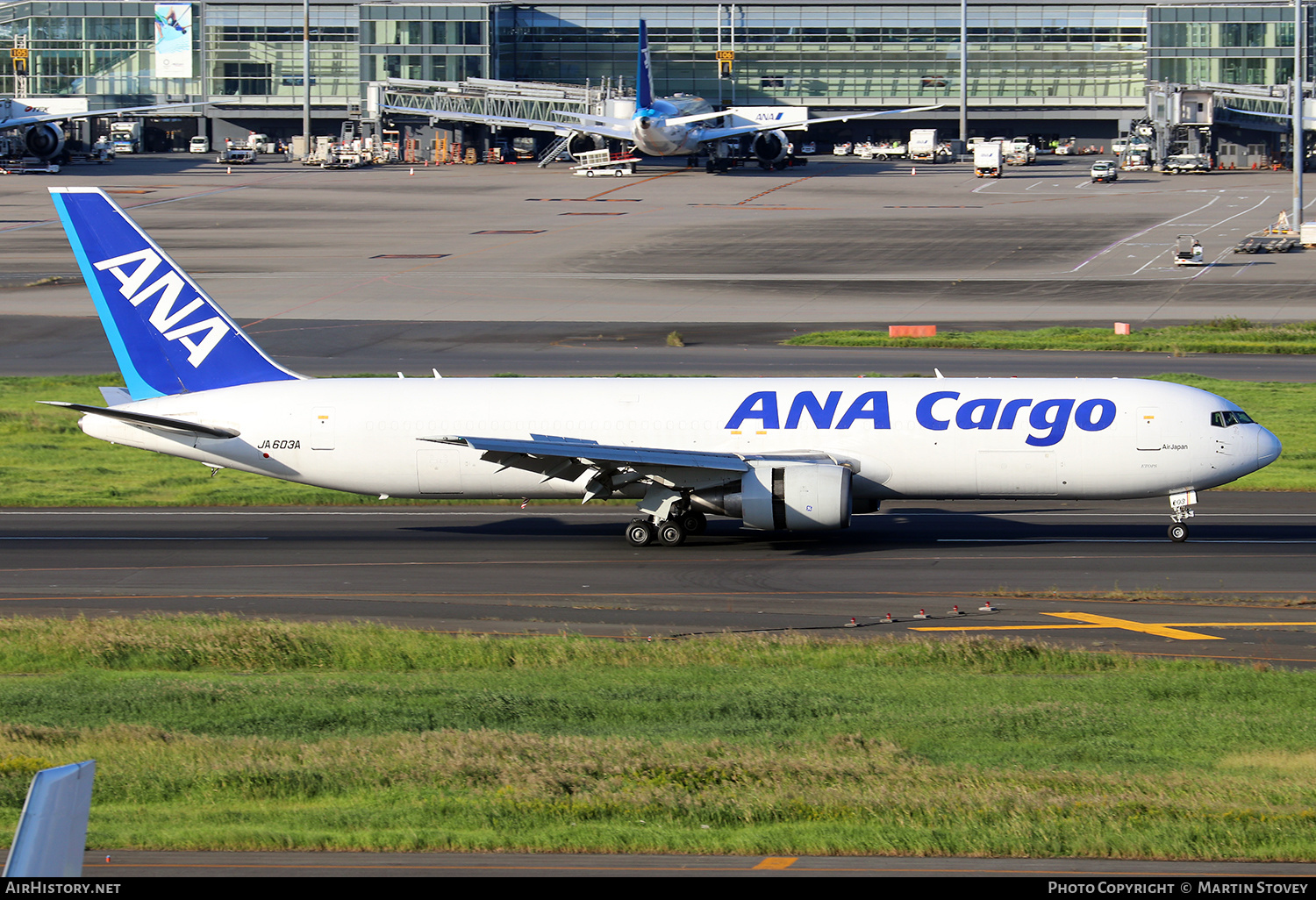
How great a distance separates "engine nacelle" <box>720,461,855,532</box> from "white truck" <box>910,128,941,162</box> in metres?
153

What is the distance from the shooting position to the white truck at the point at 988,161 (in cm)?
15800

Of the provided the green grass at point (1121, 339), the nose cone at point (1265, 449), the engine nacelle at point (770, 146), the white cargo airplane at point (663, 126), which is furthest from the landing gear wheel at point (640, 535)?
the engine nacelle at point (770, 146)

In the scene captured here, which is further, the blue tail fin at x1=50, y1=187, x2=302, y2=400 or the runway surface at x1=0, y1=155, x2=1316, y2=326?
the runway surface at x1=0, y1=155, x2=1316, y2=326

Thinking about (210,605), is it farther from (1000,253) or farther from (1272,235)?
(1272,235)

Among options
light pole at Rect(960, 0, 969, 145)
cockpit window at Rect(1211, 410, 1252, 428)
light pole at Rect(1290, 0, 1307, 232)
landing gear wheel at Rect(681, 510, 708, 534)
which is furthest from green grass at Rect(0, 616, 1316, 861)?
light pole at Rect(960, 0, 969, 145)

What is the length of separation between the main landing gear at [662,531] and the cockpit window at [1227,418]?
13.3 metres

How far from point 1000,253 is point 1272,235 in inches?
816

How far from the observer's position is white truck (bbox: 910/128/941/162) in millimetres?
182000

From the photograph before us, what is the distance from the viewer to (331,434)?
1517 inches

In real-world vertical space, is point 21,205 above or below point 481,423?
above

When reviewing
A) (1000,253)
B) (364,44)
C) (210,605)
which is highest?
(364,44)

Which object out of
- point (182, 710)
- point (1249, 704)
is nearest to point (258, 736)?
point (182, 710)

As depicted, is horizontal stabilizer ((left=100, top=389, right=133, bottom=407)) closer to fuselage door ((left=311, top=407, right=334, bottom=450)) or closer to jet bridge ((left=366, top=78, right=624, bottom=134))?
fuselage door ((left=311, top=407, right=334, bottom=450))

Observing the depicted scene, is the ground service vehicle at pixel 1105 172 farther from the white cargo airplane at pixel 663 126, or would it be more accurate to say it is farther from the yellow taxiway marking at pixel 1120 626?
the yellow taxiway marking at pixel 1120 626
